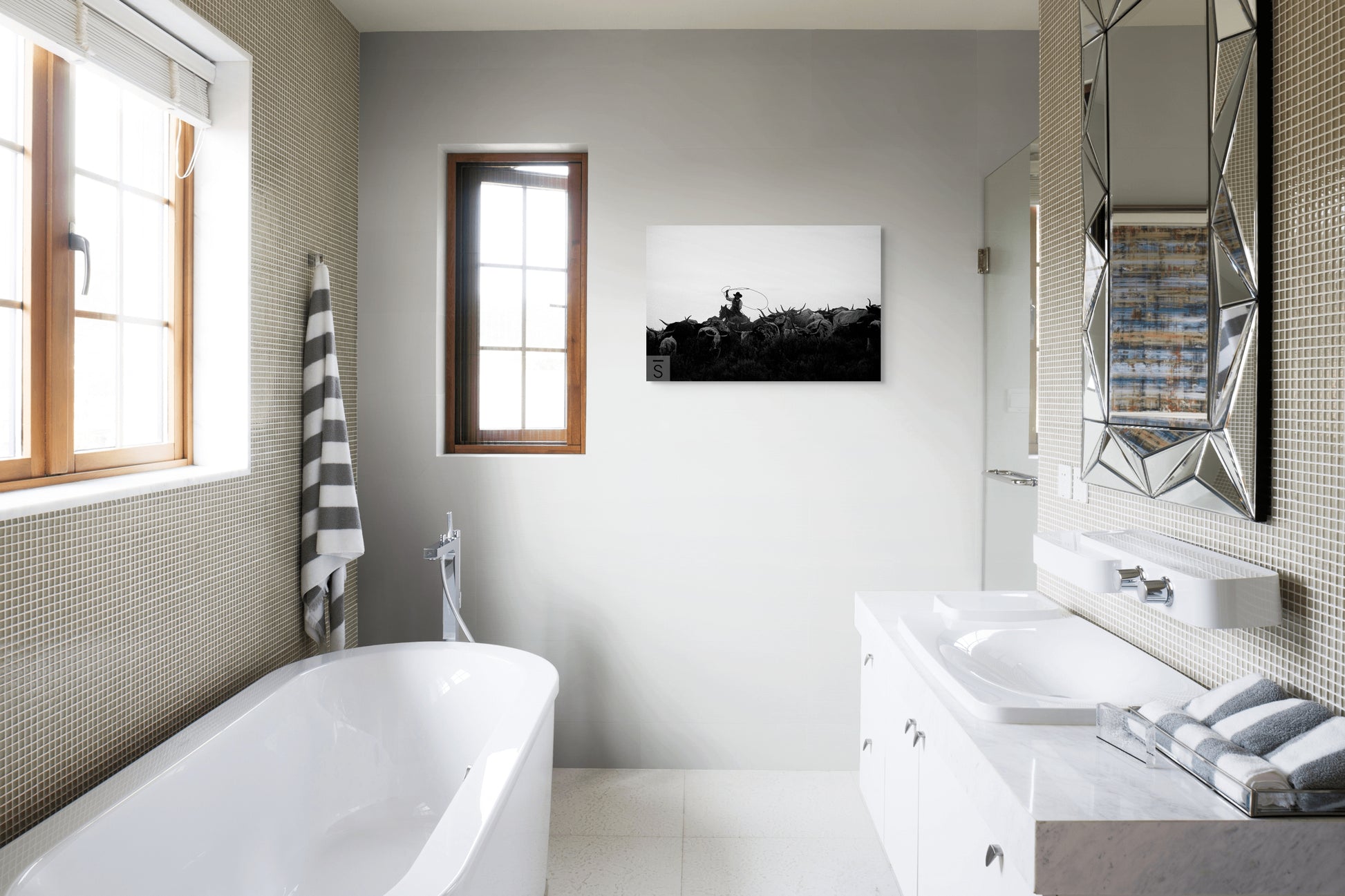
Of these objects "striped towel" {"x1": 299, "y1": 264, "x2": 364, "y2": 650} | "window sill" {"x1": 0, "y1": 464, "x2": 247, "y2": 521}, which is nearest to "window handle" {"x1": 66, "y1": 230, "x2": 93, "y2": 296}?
"window sill" {"x1": 0, "y1": 464, "x2": 247, "y2": 521}

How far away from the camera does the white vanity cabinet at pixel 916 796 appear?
1.26 meters

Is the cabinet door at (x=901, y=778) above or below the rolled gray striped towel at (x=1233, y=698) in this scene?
below

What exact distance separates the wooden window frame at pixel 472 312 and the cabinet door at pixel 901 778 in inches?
61.3

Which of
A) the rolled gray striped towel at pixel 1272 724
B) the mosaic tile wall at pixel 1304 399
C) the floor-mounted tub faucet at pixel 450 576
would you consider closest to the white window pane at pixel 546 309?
the floor-mounted tub faucet at pixel 450 576

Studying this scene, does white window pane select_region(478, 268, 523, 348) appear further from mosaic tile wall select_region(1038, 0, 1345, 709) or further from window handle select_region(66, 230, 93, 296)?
mosaic tile wall select_region(1038, 0, 1345, 709)

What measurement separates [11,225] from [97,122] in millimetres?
383

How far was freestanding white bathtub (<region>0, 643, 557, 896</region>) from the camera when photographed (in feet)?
4.48

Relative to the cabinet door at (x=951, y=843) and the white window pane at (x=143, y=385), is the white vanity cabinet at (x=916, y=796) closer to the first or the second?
the cabinet door at (x=951, y=843)

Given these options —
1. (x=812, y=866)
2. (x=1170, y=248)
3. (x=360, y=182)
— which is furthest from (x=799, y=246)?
(x=812, y=866)

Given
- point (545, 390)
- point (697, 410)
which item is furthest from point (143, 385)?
point (697, 410)

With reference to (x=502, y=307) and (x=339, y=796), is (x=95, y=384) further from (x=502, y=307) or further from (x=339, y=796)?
(x=502, y=307)

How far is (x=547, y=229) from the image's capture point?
2918 millimetres

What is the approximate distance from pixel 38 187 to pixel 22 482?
628mm

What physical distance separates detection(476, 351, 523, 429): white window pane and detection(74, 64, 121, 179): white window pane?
1.31 m
